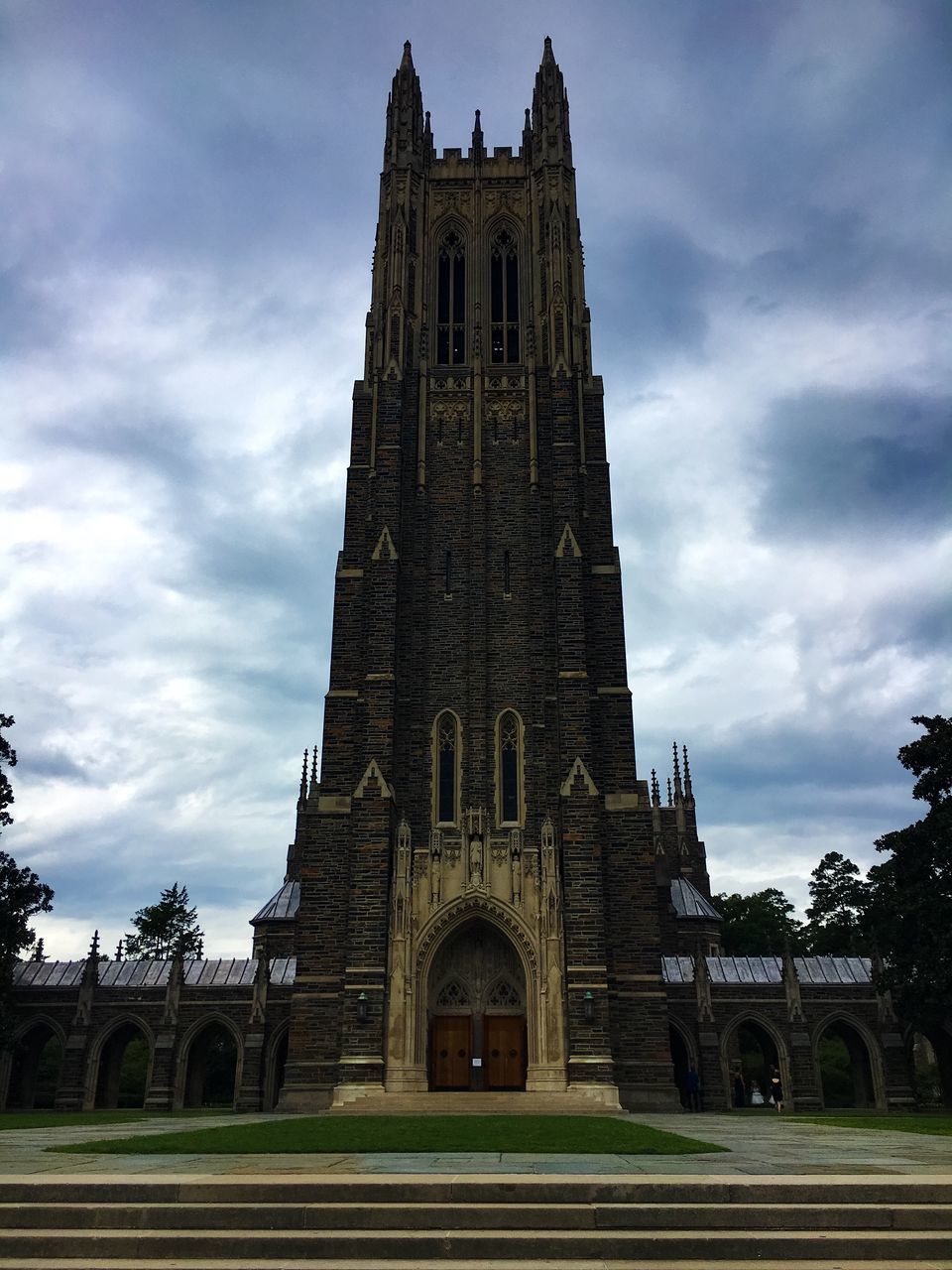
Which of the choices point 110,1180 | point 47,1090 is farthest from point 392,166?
point 47,1090

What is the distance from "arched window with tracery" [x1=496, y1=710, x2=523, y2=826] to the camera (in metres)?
30.7

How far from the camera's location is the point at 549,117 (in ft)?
131

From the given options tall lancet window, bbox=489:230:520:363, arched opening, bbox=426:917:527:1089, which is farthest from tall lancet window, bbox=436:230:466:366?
arched opening, bbox=426:917:527:1089

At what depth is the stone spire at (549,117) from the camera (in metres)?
39.2

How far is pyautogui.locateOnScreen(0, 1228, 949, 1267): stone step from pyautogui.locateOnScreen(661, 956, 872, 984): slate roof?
113 ft

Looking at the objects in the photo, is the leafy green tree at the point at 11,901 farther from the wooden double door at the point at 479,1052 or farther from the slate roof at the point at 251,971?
the wooden double door at the point at 479,1052

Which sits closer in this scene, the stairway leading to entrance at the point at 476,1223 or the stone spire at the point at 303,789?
the stairway leading to entrance at the point at 476,1223

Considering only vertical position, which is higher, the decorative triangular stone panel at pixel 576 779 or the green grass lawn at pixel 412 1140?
the decorative triangular stone panel at pixel 576 779

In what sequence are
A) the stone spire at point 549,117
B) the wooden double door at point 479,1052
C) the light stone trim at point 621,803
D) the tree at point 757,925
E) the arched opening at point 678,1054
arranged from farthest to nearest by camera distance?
the tree at point 757,925, the arched opening at point 678,1054, the stone spire at point 549,117, the light stone trim at point 621,803, the wooden double door at point 479,1052

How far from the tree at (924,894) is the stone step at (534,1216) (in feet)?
87.8

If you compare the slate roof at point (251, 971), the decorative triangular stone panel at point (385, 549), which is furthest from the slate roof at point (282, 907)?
the decorative triangular stone panel at point (385, 549)

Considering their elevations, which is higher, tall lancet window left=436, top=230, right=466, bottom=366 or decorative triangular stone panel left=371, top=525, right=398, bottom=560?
tall lancet window left=436, top=230, right=466, bottom=366

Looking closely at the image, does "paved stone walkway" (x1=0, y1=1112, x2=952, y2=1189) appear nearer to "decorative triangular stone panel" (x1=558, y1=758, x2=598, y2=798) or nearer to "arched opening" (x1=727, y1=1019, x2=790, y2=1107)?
"decorative triangular stone panel" (x1=558, y1=758, x2=598, y2=798)

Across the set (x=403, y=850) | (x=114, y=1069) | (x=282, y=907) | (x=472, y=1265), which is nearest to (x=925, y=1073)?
(x=282, y=907)
